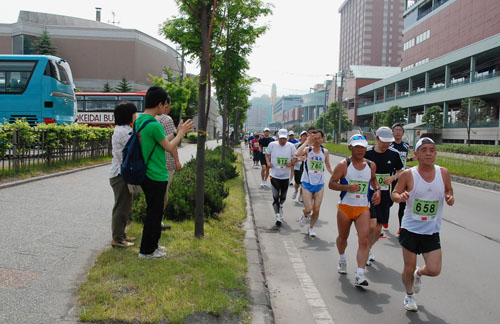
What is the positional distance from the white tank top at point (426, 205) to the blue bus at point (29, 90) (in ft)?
52.7

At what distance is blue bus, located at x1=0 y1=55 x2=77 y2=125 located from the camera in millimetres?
16656

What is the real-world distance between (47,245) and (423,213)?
4.40m

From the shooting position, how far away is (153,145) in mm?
4477

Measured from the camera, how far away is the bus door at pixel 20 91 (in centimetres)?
1670

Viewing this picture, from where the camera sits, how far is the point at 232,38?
47.7ft

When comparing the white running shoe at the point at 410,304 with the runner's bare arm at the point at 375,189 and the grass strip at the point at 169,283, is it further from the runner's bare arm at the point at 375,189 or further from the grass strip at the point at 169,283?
the grass strip at the point at 169,283

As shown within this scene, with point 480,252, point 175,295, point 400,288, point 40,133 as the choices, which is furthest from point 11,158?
point 480,252

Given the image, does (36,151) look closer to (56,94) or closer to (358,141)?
(56,94)

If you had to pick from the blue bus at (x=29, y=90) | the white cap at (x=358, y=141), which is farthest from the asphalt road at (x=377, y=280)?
the blue bus at (x=29, y=90)

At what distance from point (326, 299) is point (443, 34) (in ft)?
191

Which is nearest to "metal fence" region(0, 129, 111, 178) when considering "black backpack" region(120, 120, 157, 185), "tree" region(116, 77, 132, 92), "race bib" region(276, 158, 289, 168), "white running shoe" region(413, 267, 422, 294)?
"race bib" region(276, 158, 289, 168)

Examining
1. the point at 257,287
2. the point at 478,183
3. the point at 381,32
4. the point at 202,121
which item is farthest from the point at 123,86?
the point at 381,32

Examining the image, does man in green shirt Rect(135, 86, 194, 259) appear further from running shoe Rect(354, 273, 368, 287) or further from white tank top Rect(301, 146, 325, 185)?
white tank top Rect(301, 146, 325, 185)

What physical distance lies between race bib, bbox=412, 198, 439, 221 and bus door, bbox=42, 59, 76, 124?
16065mm
